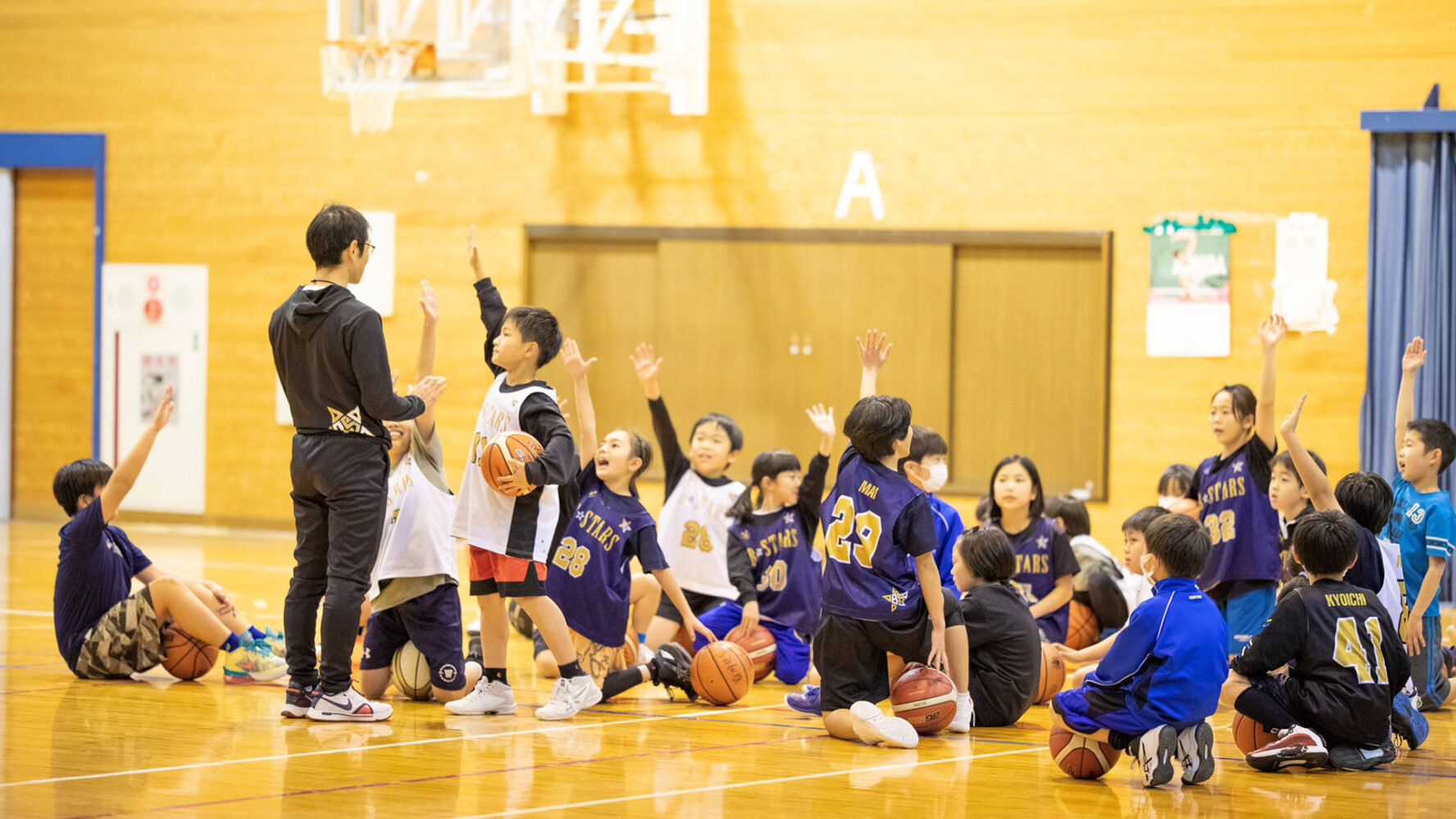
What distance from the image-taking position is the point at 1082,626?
23.4 feet

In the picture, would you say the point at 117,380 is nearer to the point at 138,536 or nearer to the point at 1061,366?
the point at 138,536

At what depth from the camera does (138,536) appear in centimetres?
1209

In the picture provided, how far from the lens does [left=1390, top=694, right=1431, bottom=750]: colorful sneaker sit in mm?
5160

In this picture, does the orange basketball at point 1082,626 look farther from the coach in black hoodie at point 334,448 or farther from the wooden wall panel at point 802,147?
the wooden wall panel at point 802,147

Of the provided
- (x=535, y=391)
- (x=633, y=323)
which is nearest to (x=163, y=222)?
(x=633, y=323)

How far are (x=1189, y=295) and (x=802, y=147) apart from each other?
302 centimetres

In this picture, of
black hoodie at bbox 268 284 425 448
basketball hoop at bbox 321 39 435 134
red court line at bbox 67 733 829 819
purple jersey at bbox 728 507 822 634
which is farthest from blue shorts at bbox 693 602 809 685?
basketball hoop at bbox 321 39 435 134

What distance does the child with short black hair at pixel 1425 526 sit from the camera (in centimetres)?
603

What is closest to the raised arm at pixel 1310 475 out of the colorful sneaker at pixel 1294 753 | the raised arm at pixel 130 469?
the colorful sneaker at pixel 1294 753

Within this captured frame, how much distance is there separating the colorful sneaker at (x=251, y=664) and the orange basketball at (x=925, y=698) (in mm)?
2498

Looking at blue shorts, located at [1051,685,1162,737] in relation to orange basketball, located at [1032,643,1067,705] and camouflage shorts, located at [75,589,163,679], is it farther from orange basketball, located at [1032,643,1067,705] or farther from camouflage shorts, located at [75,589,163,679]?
camouflage shorts, located at [75,589,163,679]

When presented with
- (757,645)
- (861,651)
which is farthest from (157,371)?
(861,651)

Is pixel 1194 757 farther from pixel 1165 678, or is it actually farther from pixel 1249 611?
pixel 1249 611

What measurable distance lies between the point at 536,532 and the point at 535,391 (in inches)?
20.0
